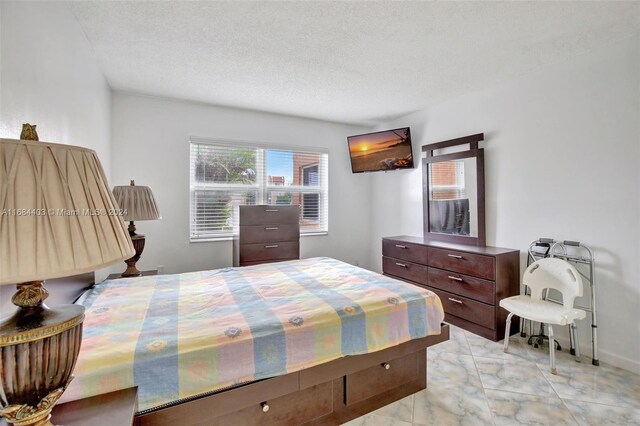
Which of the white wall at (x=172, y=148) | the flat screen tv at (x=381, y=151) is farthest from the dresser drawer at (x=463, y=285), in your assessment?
the white wall at (x=172, y=148)

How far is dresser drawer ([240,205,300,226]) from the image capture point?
362cm

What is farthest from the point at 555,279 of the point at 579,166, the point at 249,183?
the point at 249,183

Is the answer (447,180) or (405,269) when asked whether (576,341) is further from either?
(447,180)

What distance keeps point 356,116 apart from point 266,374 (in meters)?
3.79

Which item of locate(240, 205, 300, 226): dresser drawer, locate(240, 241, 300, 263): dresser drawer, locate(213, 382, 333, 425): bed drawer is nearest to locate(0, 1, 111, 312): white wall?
locate(213, 382, 333, 425): bed drawer

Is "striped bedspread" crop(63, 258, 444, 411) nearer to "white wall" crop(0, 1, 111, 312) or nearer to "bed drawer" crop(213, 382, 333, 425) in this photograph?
"bed drawer" crop(213, 382, 333, 425)

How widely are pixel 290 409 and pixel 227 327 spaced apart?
56cm

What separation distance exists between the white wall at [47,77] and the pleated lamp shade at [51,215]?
2.74ft

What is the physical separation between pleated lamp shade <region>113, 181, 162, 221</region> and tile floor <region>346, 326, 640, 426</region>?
2.20 metres

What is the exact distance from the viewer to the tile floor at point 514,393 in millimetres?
1763

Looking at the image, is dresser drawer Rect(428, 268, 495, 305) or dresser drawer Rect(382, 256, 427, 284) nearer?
dresser drawer Rect(428, 268, 495, 305)

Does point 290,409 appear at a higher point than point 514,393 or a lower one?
higher

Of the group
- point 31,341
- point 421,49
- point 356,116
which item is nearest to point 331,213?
point 356,116

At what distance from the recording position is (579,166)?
258 centimetres
